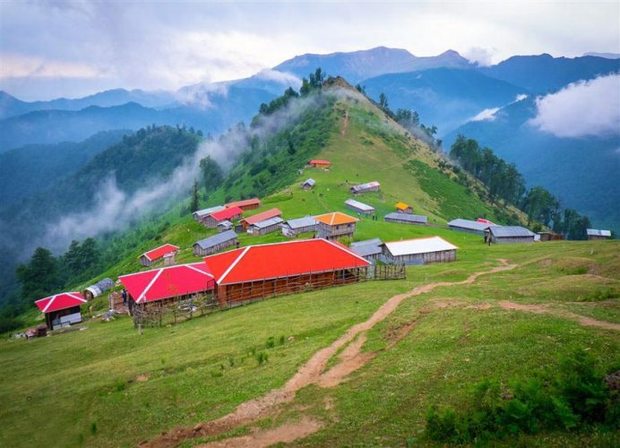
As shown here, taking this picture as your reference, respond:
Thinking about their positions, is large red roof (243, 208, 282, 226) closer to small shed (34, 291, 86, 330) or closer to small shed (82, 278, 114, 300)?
small shed (82, 278, 114, 300)

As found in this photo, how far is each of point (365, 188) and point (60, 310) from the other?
92.7 m

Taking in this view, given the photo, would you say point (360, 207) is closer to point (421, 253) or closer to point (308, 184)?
point (308, 184)

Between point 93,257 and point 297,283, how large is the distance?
14077 centimetres

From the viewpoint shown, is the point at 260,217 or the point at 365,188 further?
the point at 365,188

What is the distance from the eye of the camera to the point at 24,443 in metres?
25.7

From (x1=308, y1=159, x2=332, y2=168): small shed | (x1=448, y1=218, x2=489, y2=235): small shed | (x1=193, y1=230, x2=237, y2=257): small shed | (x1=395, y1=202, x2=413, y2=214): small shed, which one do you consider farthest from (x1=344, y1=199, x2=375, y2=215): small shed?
(x1=308, y1=159, x2=332, y2=168): small shed

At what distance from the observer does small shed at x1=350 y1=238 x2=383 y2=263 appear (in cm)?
7744

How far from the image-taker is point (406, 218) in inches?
4483

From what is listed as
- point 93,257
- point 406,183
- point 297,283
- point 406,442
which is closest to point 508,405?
point 406,442

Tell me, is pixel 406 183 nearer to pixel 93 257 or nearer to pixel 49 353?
pixel 93 257

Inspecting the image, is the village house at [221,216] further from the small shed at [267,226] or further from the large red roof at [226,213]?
the small shed at [267,226]

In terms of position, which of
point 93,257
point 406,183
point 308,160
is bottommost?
point 93,257

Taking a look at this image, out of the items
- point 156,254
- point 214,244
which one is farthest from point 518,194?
point 156,254

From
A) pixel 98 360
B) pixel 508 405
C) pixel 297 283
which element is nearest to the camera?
pixel 508 405
